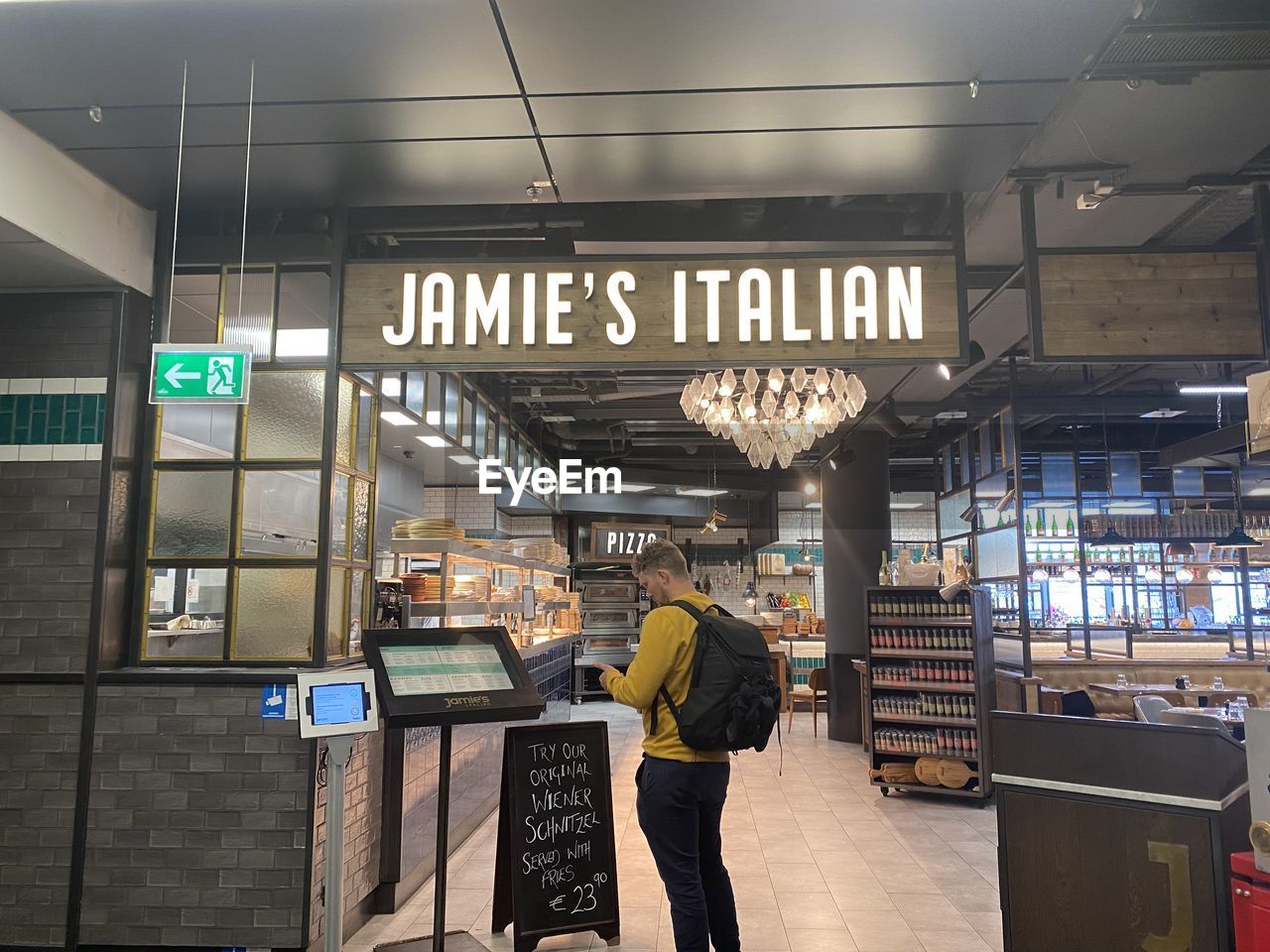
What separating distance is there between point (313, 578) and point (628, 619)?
11087mm

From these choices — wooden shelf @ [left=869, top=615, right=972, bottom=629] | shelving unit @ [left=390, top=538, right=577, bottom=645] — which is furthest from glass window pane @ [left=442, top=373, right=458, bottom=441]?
wooden shelf @ [left=869, top=615, right=972, bottom=629]

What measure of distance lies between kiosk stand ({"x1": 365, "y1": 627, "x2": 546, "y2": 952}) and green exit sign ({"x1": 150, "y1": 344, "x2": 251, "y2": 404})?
3.62 ft

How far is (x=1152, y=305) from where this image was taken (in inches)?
168

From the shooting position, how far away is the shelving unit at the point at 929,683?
741cm

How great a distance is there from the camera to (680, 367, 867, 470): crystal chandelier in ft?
22.0

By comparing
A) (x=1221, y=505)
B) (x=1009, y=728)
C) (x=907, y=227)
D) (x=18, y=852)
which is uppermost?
(x=907, y=227)

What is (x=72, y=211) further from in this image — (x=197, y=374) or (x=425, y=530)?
(x=425, y=530)

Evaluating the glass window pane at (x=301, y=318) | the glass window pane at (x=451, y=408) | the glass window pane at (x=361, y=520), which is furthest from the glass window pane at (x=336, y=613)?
the glass window pane at (x=451, y=408)

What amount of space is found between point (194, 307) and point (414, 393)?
1820 mm

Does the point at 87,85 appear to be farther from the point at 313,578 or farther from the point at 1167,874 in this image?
the point at 1167,874

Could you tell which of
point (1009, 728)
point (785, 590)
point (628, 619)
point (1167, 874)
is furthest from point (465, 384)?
point (785, 590)

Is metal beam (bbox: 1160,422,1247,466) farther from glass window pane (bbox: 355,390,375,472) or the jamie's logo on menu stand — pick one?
glass window pane (bbox: 355,390,375,472)

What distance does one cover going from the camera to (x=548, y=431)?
40.4ft

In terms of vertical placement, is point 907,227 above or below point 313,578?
above
